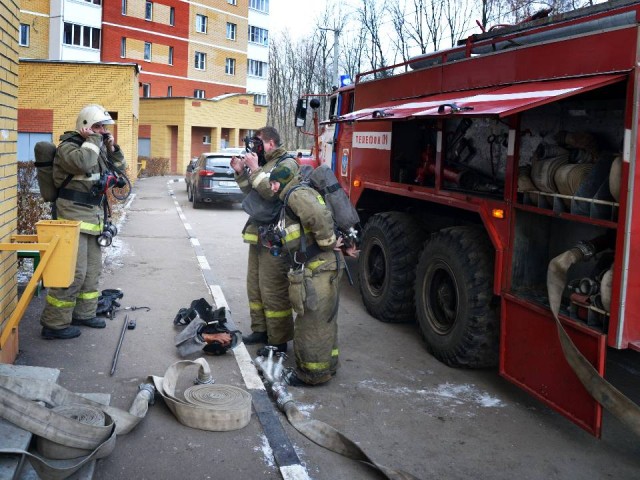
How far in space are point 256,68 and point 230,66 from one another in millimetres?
4695

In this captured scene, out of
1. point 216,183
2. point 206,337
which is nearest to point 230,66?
point 216,183

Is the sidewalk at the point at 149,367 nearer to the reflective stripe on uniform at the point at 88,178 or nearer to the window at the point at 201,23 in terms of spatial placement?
the reflective stripe on uniform at the point at 88,178

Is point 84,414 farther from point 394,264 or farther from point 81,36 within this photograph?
point 81,36

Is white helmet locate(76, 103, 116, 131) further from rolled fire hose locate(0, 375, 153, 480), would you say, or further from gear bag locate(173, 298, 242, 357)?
rolled fire hose locate(0, 375, 153, 480)

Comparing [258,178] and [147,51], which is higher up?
[147,51]

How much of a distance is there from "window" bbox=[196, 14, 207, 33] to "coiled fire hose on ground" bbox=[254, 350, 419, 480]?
2004 inches

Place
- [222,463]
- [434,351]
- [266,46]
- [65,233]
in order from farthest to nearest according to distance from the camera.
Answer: [266,46] < [434,351] < [65,233] < [222,463]

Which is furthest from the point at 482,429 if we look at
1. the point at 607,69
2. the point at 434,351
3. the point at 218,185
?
the point at 218,185

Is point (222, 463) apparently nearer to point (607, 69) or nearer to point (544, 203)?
point (544, 203)

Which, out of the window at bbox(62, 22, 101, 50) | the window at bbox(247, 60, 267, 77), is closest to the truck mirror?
the window at bbox(62, 22, 101, 50)

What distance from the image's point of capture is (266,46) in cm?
6081

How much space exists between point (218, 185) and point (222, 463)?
1528cm

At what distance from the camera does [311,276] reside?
5.22m

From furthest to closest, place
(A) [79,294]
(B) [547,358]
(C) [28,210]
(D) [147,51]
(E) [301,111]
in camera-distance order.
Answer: (D) [147,51]
(C) [28,210]
(E) [301,111]
(A) [79,294]
(B) [547,358]
